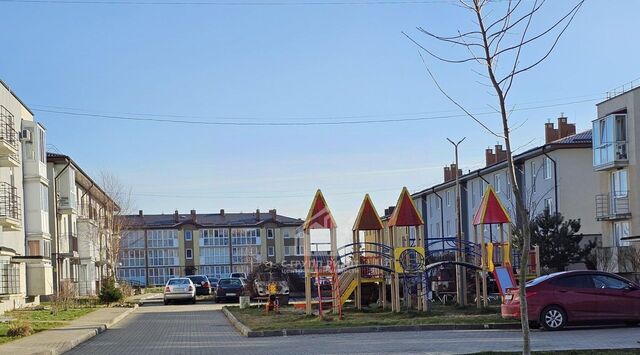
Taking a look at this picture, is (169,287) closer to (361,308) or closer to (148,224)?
(361,308)

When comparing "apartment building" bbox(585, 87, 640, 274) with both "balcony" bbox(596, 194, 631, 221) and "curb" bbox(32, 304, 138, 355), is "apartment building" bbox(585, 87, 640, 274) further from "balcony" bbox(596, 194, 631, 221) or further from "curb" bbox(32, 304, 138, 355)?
"curb" bbox(32, 304, 138, 355)

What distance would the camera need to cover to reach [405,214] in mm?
27781

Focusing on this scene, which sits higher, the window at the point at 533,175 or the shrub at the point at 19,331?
the window at the point at 533,175

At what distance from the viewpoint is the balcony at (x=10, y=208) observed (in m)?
36.8

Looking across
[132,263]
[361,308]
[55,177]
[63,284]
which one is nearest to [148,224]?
[132,263]

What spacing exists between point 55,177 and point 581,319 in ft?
132

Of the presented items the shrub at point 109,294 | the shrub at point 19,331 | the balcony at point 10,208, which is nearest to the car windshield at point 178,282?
the shrub at point 109,294

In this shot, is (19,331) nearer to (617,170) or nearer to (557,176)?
(617,170)

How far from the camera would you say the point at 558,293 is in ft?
64.3

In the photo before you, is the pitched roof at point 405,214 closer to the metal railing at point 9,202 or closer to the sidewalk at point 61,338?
the sidewalk at point 61,338

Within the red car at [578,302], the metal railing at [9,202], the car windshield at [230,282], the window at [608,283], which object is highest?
the metal railing at [9,202]

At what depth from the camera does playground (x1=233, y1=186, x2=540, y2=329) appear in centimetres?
2417

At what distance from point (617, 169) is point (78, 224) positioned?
37.1 meters

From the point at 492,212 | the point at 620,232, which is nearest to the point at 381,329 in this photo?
the point at 492,212
